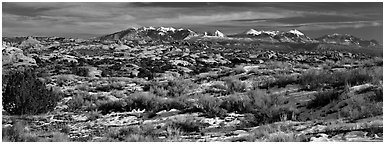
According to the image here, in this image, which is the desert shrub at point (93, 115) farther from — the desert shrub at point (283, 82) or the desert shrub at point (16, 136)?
the desert shrub at point (283, 82)

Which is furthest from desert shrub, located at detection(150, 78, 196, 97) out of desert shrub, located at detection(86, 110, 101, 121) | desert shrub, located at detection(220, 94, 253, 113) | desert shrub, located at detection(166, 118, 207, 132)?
desert shrub, located at detection(166, 118, 207, 132)

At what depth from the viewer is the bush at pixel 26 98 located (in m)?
12.6

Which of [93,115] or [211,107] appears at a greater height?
[211,107]

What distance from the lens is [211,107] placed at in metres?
12.0

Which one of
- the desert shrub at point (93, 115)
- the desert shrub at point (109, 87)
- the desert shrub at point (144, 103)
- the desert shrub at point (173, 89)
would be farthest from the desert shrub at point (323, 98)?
the desert shrub at point (109, 87)

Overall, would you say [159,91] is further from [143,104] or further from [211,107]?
[211,107]

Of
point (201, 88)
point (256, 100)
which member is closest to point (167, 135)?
point (256, 100)

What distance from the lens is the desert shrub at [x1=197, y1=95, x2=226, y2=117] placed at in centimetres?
1149

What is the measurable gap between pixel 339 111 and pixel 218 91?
18.9ft

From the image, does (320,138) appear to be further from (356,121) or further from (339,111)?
(339,111)

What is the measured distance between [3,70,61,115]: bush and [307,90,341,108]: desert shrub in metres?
7.56

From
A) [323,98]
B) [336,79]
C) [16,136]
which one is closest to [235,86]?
[336,79]

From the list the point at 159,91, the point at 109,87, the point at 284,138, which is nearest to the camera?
the point at 284,138

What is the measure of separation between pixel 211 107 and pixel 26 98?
535 centimetres
